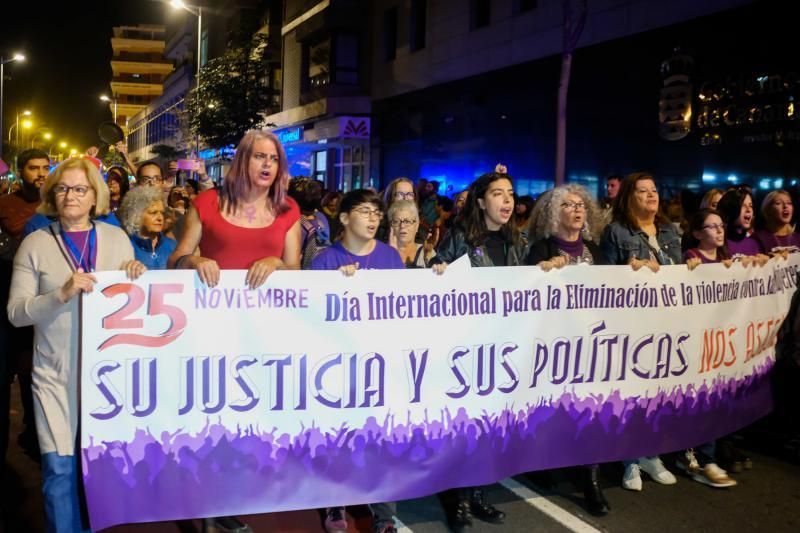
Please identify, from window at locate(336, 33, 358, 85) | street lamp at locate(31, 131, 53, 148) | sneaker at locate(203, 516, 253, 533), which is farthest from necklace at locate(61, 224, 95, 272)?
street lamp at locate(31, 131, 53, 148)

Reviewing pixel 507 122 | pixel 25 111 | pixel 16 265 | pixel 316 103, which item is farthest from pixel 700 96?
pixel 25 111

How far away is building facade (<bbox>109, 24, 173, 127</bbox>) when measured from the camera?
124 m

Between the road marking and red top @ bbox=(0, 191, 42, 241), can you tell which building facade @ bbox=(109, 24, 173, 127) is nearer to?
red top @ bbox=(0, 191, 42, 241)

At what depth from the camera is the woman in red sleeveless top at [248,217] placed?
3.90 meters

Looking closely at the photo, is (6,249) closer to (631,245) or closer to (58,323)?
(58,323)

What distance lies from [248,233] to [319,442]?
3.75ft

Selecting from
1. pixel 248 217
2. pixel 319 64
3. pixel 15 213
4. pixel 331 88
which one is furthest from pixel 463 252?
pixel 319 64

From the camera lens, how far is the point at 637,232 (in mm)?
5078

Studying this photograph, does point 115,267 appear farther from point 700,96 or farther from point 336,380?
point 700,96

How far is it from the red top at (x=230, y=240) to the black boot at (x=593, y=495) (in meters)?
2.28

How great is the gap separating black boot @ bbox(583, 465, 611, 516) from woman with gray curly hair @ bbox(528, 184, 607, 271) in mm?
1270

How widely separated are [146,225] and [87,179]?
1445 mm

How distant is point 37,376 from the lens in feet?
11.2

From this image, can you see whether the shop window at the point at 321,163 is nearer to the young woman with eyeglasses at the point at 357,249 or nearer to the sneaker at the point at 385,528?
the young woman with eyeglasses at the point at 357,249
